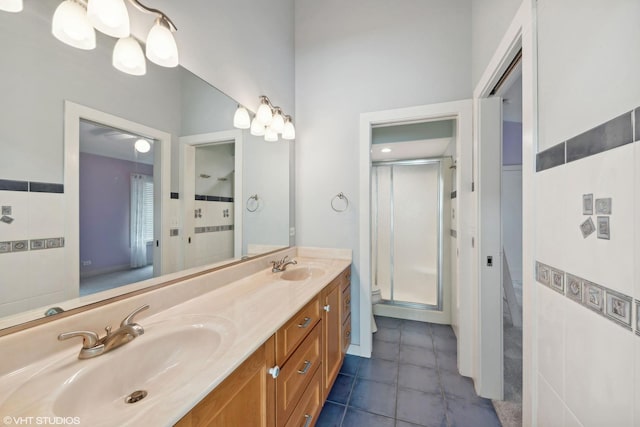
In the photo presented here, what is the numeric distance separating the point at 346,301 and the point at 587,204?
1590 millimetres

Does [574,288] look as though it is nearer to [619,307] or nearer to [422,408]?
[619,307]

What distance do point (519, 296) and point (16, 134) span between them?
3858mm

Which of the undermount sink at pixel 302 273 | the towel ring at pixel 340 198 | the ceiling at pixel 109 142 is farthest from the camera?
the towel ring at pixel 340 198

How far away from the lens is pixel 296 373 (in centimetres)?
108

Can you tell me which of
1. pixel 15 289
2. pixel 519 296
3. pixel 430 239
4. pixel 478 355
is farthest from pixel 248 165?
pixel 519 296

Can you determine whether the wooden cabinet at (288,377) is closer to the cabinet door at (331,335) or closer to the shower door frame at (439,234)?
the cabinet door at (331,335)

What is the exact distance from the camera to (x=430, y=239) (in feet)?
9.82

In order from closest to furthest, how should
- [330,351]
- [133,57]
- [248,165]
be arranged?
1. [133,57]
2. [330,351]
3. [248,165]

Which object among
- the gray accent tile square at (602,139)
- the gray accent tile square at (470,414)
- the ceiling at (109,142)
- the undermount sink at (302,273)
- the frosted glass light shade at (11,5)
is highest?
the frosted glass light shade at (11,5)

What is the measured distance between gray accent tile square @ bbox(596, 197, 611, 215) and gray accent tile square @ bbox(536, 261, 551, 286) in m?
0.30

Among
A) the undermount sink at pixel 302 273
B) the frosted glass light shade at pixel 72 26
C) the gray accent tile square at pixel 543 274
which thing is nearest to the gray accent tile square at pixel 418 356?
the undermount sink at pixel 302 273

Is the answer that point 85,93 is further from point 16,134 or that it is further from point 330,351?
point 330,351

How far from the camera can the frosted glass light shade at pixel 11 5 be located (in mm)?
654

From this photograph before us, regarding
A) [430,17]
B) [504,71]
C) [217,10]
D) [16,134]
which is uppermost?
[430,17]
